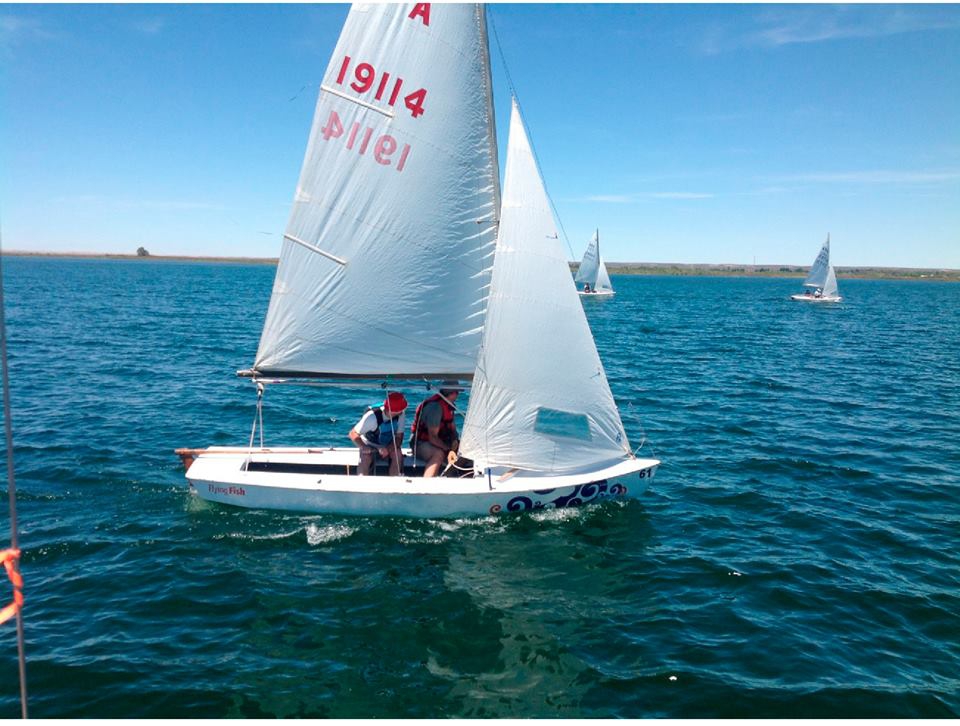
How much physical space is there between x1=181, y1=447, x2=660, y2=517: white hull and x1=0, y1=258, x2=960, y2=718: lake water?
362mm

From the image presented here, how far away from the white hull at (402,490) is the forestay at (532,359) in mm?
448

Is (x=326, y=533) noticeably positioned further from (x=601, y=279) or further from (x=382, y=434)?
(x=601, y=279)

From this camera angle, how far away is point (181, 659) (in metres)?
8.02

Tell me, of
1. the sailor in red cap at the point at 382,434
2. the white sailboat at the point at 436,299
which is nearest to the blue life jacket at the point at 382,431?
the sailor in red cap at the point at 382,434

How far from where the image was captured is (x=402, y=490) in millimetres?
11539

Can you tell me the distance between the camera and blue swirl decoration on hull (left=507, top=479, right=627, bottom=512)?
11.9 meters

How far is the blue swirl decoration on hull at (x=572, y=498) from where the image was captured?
11.9 metres

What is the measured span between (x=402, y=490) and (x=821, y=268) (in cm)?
8641

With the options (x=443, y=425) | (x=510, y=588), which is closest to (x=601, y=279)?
(x=443, y=425)

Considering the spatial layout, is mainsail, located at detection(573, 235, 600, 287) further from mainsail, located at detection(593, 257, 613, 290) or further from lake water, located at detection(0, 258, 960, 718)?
lake water, located at detection(0, 258, 960, 718)

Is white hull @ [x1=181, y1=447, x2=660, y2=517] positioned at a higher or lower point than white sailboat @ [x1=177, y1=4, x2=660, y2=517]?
lower

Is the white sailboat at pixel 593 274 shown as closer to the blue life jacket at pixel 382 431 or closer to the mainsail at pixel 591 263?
the mainsail at pixel 591 263

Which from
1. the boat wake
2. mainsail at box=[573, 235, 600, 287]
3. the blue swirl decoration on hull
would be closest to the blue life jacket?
the boat wake

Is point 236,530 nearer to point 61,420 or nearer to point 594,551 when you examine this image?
point 594,551
